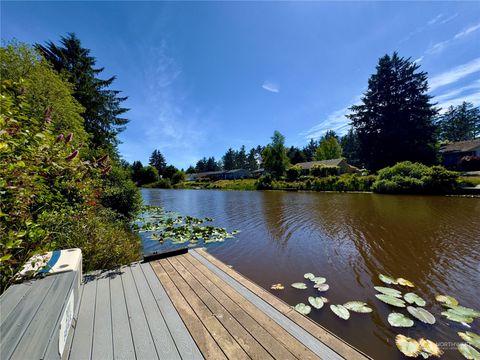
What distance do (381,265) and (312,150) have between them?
60320 millimetres

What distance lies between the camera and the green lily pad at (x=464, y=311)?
10.4 ft

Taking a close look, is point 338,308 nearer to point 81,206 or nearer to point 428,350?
point 428,350

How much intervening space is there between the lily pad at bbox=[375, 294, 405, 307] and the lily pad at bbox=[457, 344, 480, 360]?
84cm

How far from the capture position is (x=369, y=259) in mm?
5395

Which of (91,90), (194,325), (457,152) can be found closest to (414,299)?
(194,325)

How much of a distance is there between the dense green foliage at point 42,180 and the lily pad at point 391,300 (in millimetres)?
4909

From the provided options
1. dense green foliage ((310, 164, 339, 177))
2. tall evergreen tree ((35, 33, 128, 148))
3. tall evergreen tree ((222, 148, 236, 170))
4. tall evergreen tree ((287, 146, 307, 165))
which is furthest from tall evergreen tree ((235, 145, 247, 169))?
tall evergreen tree ((35, 33, 128, 148))

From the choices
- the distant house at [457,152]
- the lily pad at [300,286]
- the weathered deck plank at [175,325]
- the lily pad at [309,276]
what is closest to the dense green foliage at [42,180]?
the weathered deck plank at [175,325]

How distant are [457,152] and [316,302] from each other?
126ft

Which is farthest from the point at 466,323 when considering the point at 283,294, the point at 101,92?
the point at 101,92

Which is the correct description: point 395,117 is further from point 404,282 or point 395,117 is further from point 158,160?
point 158,160

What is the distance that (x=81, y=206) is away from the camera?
4191 millimetres

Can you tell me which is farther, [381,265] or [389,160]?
[389,160]

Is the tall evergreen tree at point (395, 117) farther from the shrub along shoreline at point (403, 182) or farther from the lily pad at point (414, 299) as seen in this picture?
Result: the lily pad at point (414, 299)
